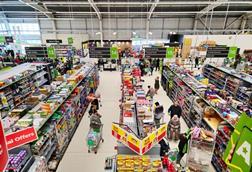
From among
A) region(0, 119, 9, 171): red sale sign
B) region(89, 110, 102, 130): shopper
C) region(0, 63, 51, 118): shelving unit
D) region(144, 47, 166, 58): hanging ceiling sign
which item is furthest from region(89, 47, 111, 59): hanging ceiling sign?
region(0, 119, 9, 171): red sale sign

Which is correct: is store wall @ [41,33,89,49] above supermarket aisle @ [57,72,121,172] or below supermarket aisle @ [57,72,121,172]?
above

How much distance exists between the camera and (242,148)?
1.86 metres

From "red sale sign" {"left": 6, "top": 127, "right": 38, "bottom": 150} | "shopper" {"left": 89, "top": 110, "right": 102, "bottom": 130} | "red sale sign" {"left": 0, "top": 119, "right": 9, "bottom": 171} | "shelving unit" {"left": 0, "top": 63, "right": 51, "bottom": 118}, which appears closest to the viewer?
"red sale sign" {"left": 0, "top": 119, "right": 9, "bottom": 171}

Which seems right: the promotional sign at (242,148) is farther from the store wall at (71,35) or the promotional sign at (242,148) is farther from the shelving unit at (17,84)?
the store wall at (71,35)

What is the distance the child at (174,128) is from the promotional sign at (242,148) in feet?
16.1

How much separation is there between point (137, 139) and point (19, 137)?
231 cm

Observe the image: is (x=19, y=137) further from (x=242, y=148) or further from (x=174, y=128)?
(x=174, y=128)

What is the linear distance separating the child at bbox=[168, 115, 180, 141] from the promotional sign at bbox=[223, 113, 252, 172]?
491 cm

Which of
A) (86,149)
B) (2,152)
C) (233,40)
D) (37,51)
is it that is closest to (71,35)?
(37,51)

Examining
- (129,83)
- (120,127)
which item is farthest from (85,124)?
(120,127)

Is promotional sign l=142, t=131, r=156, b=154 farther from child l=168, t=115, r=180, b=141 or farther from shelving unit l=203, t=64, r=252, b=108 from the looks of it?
shelving unit l=203, t=64, r=252, b=108

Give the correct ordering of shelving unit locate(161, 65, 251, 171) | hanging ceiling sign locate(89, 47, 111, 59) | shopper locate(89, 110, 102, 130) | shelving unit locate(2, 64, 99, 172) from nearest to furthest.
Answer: shelving unit locate(2, 64, 99, 172) < shelving unit locate(161, 65, 251, 171) < shopper locate(89, 110, 102, 130) < hanging ceiling sign locate(89, 47, 111, 59)

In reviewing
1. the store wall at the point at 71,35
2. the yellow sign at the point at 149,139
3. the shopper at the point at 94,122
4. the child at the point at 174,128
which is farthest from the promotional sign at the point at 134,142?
the store wall at the point at 71,35

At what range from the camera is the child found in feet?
22.6
